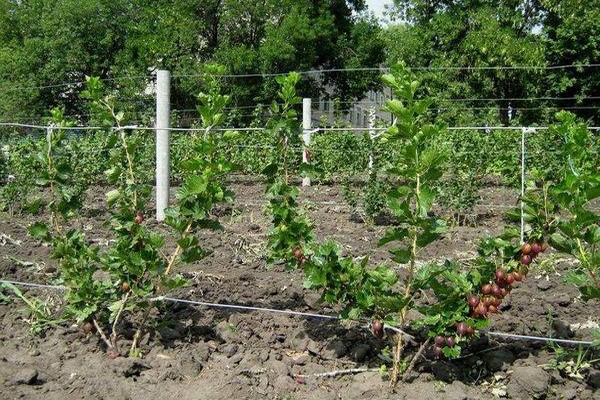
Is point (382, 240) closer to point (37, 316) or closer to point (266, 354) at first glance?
point (266, 354)

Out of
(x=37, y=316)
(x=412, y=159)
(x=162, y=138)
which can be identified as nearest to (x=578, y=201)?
Result: (x=412, y=159)

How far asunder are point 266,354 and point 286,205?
83cm

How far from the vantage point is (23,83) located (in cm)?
2531

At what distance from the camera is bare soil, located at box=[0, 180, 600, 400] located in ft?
12.4

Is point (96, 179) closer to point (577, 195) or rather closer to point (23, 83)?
point (577, 195)

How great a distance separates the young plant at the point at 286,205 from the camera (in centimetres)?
413

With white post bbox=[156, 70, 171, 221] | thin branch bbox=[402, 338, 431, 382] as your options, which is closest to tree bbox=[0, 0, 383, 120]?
white post bbox=[156, 70, 171, 221]

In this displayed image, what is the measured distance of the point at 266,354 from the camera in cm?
422

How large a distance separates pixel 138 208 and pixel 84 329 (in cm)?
75

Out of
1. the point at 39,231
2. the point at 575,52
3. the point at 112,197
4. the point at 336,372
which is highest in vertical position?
the point at 575,52

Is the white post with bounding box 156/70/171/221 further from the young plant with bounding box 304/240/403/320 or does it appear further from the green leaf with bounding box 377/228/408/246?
the green leaf with bounding box 377/228/408/246

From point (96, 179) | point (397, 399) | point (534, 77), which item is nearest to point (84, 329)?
point (397, 399)

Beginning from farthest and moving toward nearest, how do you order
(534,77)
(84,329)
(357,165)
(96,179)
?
(534,77), (96,179), (357,165), (84,329)

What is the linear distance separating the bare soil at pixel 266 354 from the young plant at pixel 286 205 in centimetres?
54
